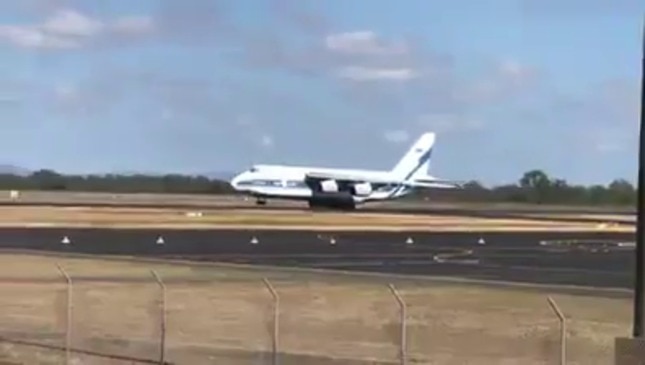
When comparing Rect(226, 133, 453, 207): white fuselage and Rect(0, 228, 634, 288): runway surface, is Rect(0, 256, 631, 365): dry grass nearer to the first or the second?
Rect(0, 228, 634, 288): runway surface

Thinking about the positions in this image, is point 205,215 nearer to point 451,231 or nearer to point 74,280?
point 451,231

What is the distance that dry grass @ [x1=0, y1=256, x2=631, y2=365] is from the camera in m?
21.8

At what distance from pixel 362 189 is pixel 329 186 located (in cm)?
521

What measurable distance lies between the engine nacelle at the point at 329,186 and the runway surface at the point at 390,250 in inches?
1897

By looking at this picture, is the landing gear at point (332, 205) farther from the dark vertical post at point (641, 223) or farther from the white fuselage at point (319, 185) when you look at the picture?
the dark vertical post at point (641, 223)

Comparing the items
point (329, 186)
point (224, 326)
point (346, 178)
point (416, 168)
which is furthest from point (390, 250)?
point (416, 168)

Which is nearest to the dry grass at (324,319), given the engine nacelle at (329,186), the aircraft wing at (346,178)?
the engine nacelle at (329,186)

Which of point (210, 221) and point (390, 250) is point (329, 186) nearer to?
point (210, 221)

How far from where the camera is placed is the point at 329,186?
405 feet

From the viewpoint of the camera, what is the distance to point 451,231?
7875cm

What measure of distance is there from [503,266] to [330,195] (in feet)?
247

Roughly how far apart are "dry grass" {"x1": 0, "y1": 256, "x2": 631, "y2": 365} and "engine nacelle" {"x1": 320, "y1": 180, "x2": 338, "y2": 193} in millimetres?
86514

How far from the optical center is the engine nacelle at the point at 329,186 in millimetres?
122875

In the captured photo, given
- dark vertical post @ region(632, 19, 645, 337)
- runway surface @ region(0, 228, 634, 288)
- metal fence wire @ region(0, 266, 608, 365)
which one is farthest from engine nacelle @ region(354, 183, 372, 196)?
dark vertical post @ region(632, 19, 645, 337)
